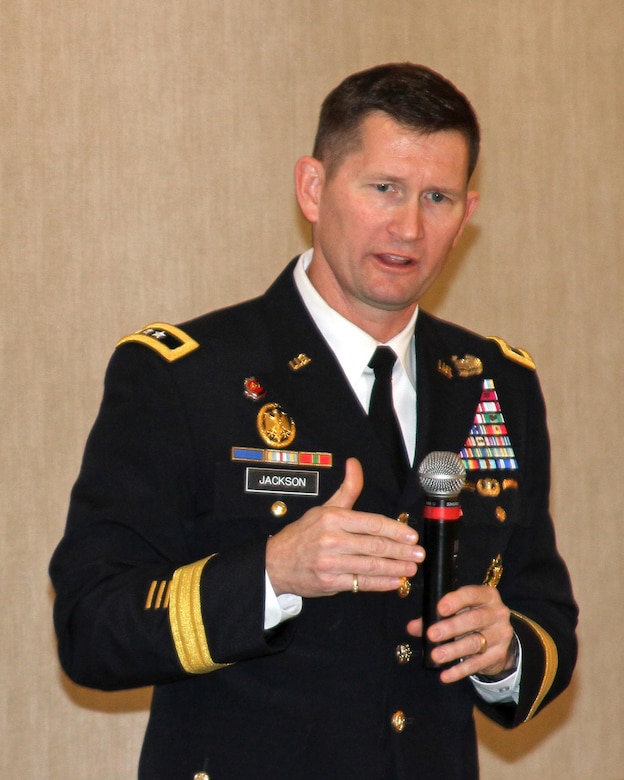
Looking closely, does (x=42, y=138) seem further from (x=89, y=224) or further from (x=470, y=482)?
(x=470, y=482)

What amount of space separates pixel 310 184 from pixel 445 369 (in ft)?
1.35

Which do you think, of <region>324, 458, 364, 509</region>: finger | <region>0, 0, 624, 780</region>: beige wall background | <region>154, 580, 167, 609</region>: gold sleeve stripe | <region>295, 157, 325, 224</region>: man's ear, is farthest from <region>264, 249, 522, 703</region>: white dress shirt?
<region>0, 0, 624, 780</region>: beige wall background

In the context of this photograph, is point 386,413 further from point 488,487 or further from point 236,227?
point 236,227

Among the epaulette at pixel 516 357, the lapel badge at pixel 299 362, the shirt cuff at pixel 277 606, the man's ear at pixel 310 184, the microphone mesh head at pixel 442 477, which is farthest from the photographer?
the epaulette at pixel 516 357

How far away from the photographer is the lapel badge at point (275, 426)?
1.85 meters

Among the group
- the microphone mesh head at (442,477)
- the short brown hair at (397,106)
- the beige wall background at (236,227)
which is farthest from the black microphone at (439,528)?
the beige wall background at (236,227)

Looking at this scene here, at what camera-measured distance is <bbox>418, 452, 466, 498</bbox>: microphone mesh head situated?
149cm

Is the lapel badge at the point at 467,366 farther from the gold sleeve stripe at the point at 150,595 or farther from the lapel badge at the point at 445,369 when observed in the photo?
the gold sleeve stripe at the point at 150,595

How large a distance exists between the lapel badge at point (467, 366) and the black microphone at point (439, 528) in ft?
1.90

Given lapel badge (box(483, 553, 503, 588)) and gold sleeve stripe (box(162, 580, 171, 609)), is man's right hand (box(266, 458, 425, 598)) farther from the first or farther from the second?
lapel badge (box(483, 553, 503, 588))

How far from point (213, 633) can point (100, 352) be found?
1.39 meters

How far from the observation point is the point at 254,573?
1598mm

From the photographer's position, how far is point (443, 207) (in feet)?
6.40

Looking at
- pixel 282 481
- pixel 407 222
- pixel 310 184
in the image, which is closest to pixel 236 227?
pixel 310 184
